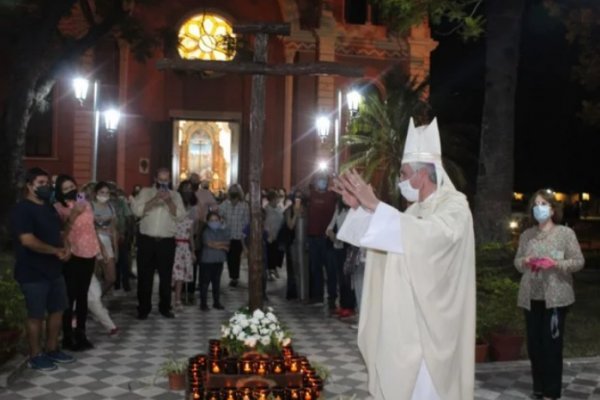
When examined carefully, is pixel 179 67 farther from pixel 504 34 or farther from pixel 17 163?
pixel 17 163

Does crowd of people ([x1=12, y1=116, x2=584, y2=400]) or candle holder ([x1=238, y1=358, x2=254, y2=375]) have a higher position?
crowd of people ([x1=12, y1=116, x2=584, y2=400])

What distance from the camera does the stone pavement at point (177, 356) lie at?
670cm

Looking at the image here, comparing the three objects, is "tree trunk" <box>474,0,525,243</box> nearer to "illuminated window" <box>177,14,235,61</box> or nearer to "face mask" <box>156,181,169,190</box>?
"face mask" <box>156,181,169,190</box>

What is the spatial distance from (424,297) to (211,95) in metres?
20.9

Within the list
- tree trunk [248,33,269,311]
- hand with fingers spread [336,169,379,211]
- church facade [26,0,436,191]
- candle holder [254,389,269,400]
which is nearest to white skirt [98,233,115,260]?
tree trunk [248,33,269,311]

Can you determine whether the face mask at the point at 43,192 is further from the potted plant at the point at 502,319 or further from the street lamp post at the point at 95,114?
the street lamp post at the point at 95,114

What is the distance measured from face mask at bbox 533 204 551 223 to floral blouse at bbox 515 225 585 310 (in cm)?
15

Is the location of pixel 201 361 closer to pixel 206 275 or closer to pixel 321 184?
pixel 206 275

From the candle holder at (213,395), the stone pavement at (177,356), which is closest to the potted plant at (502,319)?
the stone pavement at (177,356)

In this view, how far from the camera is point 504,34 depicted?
1291 centimetres

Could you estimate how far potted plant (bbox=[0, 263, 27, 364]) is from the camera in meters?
7.21

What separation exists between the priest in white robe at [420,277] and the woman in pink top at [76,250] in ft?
15.2

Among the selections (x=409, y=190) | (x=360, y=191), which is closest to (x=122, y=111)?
(x=409, y=190)

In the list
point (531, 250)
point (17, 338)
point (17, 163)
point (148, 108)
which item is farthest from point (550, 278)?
point (148, 108)
